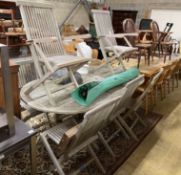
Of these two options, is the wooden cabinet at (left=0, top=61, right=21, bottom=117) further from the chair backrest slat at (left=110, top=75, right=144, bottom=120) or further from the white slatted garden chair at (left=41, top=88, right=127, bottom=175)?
the chair backrest slat at (left=110, top=75, right=144, bottom=120)

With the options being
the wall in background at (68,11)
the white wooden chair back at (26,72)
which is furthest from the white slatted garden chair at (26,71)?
the wall in background at (68,11)

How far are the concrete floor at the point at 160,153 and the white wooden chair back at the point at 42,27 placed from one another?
1444mm

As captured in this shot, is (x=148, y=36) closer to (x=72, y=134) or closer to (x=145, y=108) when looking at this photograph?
(x=145, y=108)

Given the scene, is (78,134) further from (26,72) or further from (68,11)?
(68,11)

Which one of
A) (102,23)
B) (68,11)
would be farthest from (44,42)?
(68,11)

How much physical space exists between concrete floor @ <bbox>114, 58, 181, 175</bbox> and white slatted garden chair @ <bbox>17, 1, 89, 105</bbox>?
107cm

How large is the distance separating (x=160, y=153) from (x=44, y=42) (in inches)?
71.5

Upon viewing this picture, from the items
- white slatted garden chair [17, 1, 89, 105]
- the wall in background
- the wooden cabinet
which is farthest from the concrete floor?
the wall in background

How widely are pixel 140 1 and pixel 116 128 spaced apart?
5.50 m

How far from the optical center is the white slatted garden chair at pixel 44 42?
1.93 m

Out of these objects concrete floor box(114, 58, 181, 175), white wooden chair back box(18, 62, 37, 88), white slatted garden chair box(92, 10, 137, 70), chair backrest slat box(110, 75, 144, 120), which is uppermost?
white slatted garden chair box(92, 10, 137, 70)

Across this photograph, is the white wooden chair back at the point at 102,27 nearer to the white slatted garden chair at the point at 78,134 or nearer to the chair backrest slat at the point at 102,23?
the chair backrest slat at the point at 102,23

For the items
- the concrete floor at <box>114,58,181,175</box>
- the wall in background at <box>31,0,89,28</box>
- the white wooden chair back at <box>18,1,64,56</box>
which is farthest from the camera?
the wall in background at <box>31,0,89,28</box>

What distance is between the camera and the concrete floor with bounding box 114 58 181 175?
2189 mm
